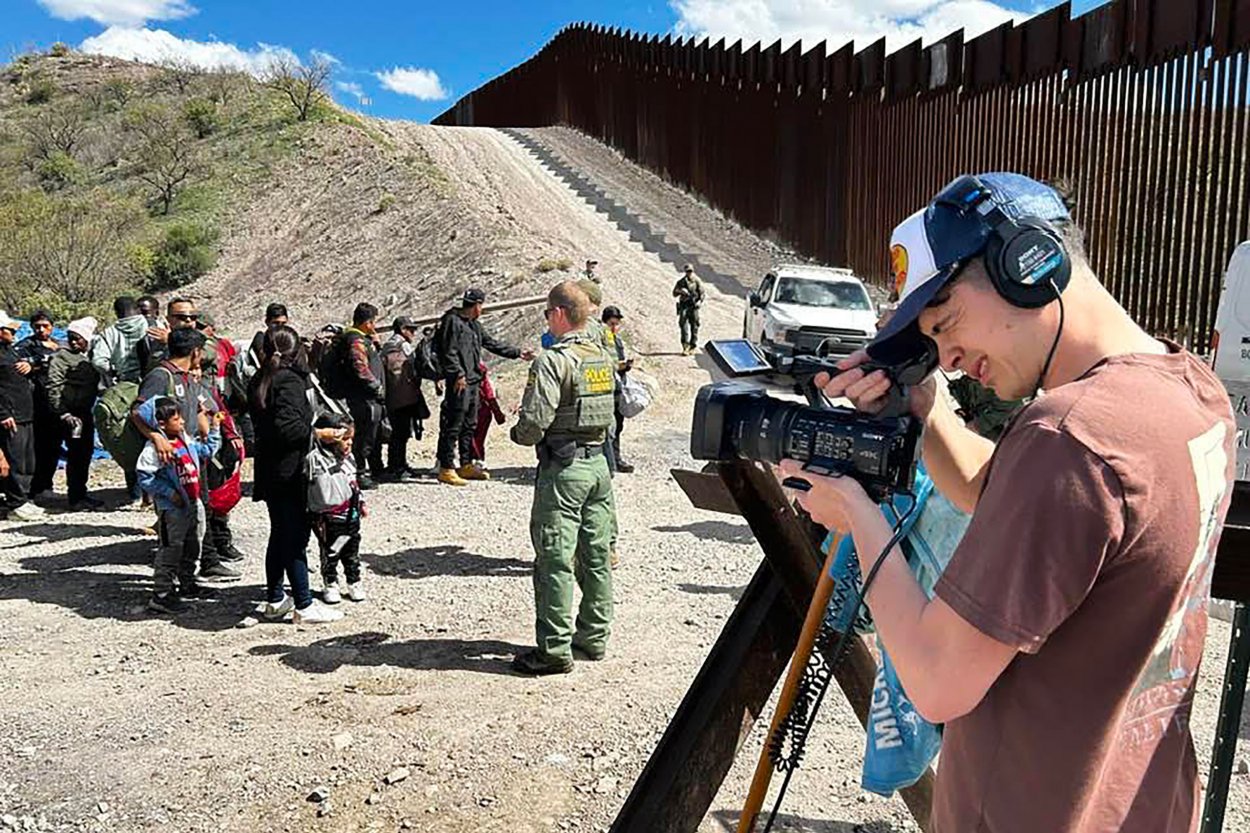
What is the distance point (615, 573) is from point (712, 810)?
128 inches

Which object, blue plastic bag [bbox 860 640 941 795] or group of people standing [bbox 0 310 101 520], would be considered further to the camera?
group of people standing [bbox 0 310 101 520]

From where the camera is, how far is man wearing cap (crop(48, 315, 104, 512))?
899cm

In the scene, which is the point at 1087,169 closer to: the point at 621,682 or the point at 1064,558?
the point at 621,682

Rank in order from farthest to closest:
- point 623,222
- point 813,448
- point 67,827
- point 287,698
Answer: point 623,222 → point 287,698 → point 67,827 → point 813,448

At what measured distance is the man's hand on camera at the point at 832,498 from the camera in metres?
1.58

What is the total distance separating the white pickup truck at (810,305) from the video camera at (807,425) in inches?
527

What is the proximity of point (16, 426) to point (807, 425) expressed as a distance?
8995 millimetres

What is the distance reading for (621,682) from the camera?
16.9 feet

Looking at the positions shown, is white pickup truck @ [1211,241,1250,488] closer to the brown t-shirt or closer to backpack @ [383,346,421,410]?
the brown t-shirt

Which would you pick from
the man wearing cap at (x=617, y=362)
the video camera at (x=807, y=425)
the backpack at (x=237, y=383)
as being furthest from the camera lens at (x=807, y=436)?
the backpack at (x=237, y=383)

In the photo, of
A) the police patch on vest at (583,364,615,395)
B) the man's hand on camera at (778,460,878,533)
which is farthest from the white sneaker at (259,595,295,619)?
the man's hand on camera at (778,460,878,533)

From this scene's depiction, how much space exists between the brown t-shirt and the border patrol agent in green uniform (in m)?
3.78

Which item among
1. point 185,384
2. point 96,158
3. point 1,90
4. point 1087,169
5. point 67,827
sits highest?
point 1,90

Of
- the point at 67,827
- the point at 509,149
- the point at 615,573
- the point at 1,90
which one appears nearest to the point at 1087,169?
the point at 615,573
